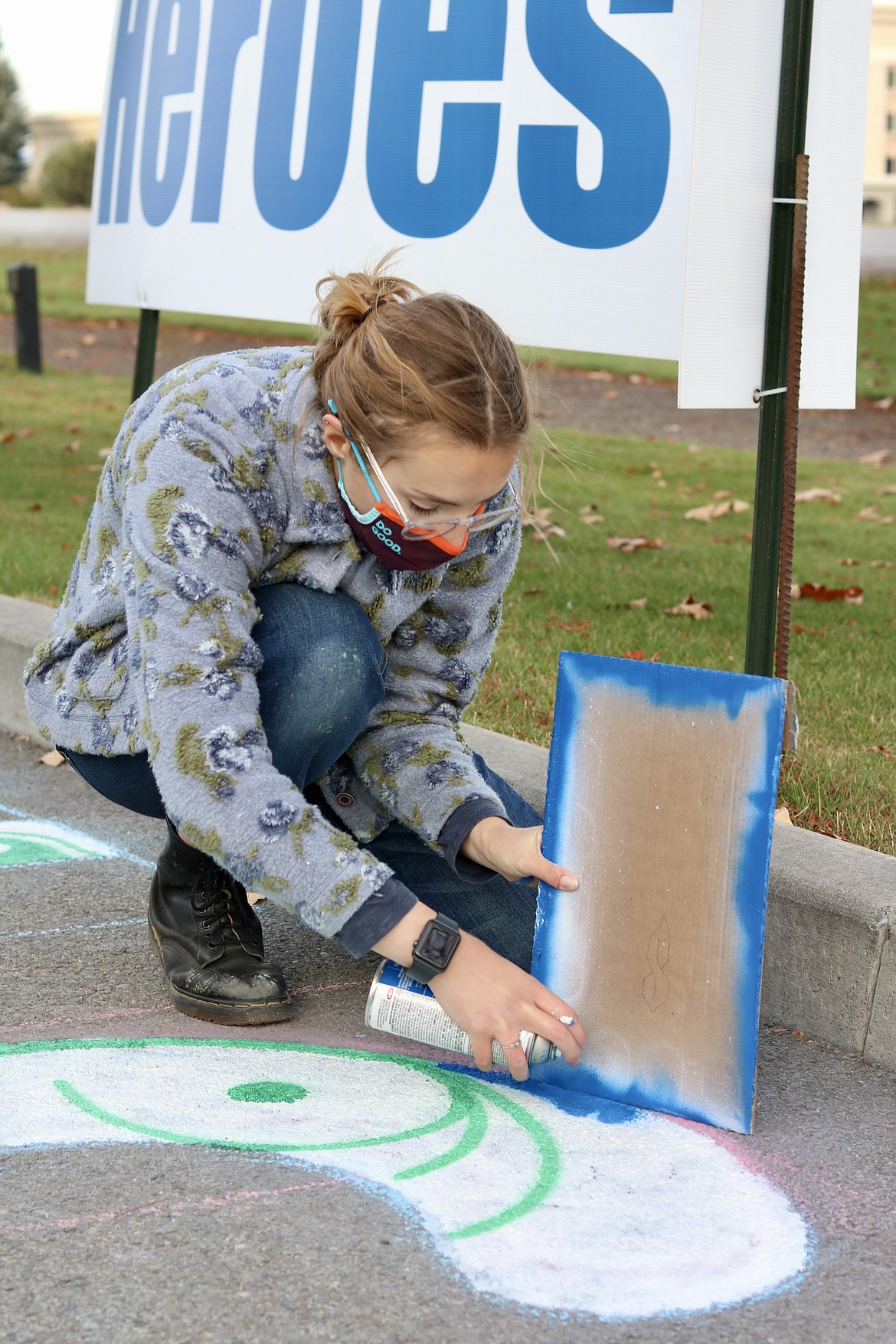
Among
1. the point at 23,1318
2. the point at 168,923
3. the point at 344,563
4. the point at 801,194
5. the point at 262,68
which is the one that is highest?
the point at 262,68

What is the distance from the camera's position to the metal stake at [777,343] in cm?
279

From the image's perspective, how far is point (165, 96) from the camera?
471 centimetres

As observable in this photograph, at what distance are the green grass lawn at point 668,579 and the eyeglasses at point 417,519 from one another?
21 centimetres

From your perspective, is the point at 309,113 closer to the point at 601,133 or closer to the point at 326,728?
the point at 601,133

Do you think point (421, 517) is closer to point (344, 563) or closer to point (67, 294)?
point (344, 563)

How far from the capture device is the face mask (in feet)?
6.68

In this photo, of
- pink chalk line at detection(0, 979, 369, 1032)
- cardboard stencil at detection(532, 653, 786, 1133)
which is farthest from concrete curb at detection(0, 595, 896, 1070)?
pink chalk line at detection(0, 979, 369, 1032)

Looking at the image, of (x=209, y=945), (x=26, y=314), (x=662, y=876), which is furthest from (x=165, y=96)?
(x=26, y=314)

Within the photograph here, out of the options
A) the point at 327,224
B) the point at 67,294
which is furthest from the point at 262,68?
the point at 67,294

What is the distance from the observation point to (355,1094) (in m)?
2.03

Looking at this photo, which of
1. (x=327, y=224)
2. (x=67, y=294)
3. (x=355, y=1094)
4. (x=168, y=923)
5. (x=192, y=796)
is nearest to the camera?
(x=192, y=796)

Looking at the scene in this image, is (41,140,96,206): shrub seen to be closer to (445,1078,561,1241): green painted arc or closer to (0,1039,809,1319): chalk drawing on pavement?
(0,1039,809,1319): chalk drawing on pavement

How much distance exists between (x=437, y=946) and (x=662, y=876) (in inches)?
14.6

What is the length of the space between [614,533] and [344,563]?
3.61 metres
